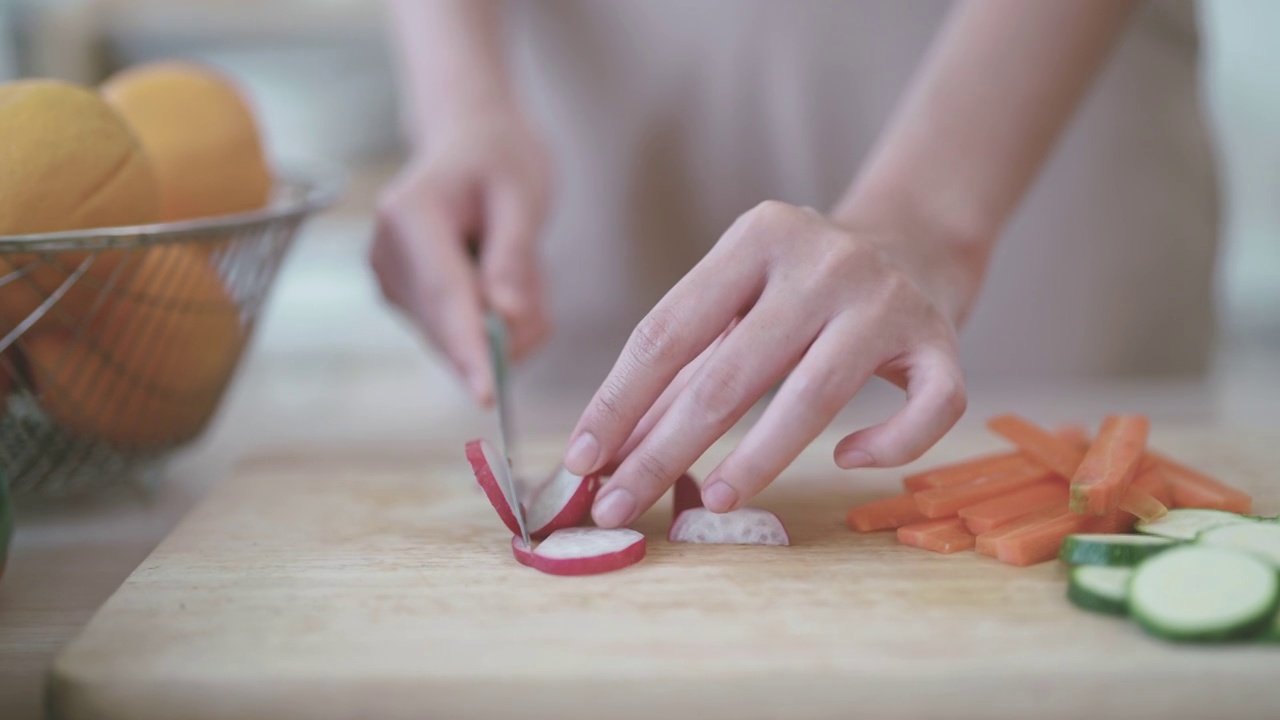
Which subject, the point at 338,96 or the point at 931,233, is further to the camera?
the point at 338,96

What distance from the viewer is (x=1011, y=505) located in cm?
112

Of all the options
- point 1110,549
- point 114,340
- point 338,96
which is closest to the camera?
point 1110,549

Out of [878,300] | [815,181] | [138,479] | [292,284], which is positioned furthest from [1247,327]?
[138,479]

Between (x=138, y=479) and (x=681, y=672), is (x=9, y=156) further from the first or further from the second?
(x=681, y=672)

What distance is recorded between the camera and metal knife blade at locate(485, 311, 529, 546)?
1.10 meters

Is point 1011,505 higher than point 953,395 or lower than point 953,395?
lower

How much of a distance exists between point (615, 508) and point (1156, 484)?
1.86 ft

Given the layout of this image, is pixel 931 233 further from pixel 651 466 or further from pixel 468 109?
pixel 468 109

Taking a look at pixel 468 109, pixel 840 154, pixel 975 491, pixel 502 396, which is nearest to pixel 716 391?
pixel 975 491

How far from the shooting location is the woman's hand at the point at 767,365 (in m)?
1.03

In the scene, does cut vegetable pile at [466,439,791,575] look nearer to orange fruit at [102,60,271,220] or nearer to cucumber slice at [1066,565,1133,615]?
cucumber slice at [1066,565,1133,615]

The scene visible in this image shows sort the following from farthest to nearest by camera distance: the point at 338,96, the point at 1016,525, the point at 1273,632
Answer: the point at 338,96
the point at 1016,525
the point at 1273,632

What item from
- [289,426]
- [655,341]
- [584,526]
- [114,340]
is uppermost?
[655,341]

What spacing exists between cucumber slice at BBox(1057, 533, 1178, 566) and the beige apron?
3.32ft
